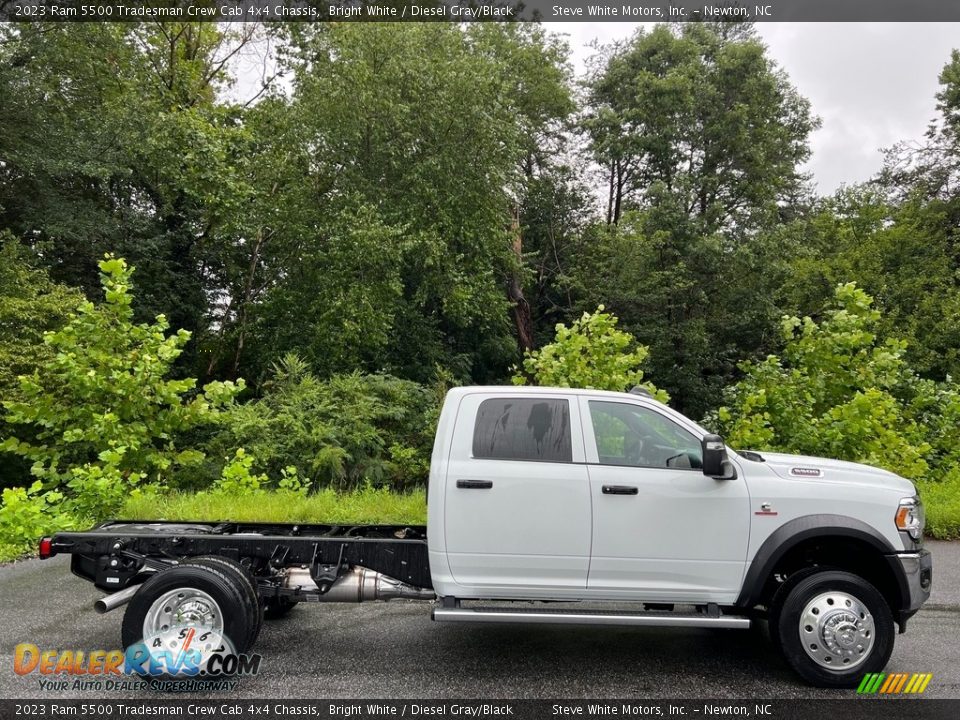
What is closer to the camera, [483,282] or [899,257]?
[483,282]

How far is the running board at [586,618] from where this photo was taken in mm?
4723

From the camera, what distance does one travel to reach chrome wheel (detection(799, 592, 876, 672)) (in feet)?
15.9

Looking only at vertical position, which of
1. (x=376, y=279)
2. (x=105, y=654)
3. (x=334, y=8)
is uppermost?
(x=334, y=8)

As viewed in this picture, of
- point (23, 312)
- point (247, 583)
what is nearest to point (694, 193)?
point (23, 312)

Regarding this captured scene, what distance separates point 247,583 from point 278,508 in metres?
4.04

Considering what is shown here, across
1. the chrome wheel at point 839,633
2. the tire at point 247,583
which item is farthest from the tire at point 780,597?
the tire at point 247,583

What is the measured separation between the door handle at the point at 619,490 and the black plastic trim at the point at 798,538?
94cm

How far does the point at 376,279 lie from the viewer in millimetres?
19078

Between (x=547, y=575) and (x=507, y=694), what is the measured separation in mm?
786

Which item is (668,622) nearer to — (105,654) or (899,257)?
(105,654)

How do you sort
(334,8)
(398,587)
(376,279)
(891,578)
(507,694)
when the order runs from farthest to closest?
(334,8)
(376,279)
(398,587)
(891,578)
(507,694)

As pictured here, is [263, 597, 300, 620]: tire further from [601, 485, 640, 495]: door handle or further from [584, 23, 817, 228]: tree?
[584, 23, 817, 228]: tree

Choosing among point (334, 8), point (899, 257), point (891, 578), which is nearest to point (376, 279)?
point (334, 8)

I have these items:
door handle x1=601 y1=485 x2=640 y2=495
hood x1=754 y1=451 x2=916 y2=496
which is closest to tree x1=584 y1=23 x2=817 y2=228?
hood x1=754 y1=451 x2=916 y2=496
